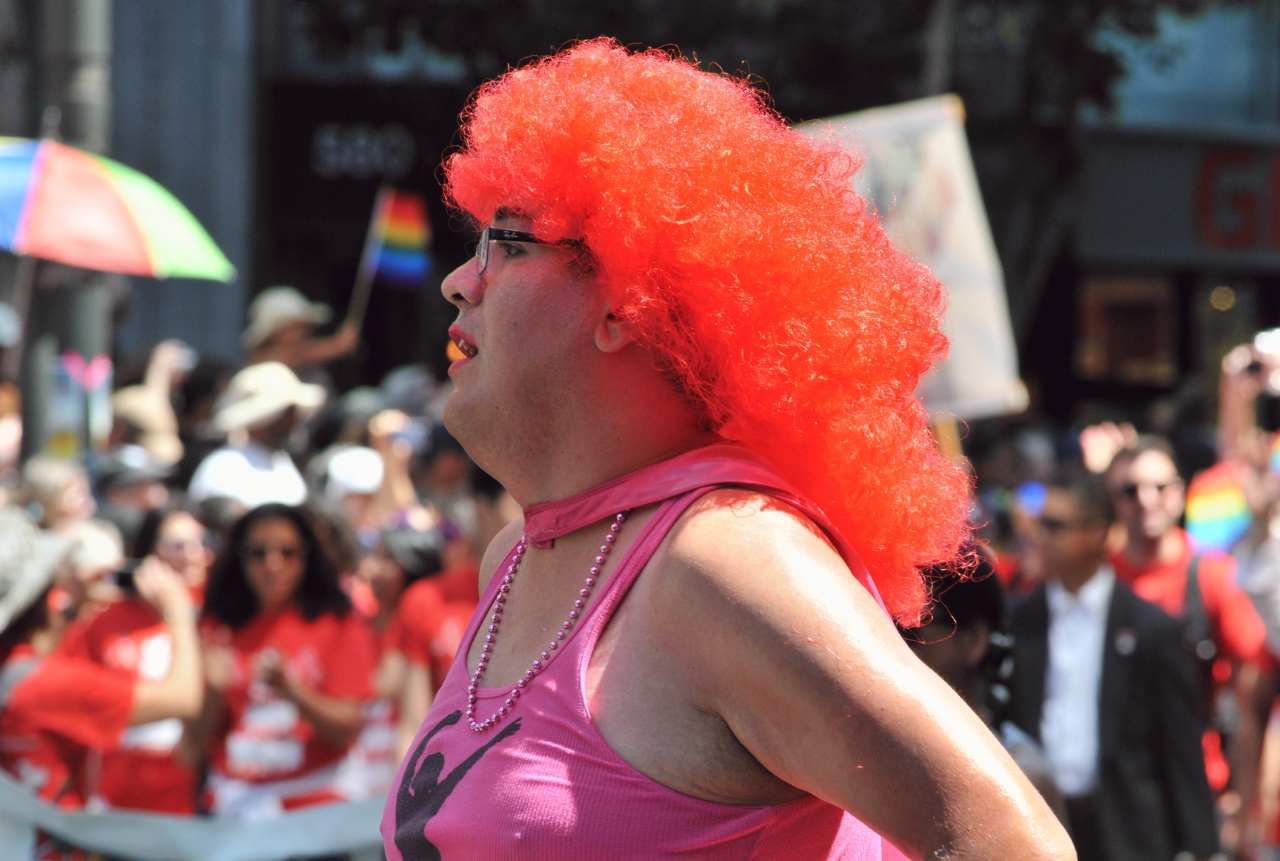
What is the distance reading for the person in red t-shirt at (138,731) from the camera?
4.53 m

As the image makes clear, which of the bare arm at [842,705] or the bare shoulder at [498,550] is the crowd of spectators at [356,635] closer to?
the bare shoulder at [498,550]

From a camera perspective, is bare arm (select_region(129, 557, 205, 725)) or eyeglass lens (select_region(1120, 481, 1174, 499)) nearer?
bare arm (select_region(129, 557, 205, 725))

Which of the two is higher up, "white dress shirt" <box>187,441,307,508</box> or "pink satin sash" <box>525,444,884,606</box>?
"pink satin sash" <box>525,444,884,606</box>

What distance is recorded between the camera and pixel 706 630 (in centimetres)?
155

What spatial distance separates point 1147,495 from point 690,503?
4520mm

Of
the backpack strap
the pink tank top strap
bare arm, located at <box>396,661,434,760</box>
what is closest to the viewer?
the pink tank top strap

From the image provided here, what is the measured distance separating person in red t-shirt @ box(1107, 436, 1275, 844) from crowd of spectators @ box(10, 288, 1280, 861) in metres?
0.01

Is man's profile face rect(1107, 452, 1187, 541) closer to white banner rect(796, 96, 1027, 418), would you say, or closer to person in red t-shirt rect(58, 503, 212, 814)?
white banner rect(796, 96, 1027, 418)

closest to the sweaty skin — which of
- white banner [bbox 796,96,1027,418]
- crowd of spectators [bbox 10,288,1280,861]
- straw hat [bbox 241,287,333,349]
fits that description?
crowd of spectators [bbox 10,288,1280,861]

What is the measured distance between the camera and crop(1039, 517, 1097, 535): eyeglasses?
545cm

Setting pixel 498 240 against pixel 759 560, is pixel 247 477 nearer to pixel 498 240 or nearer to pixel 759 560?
pixel 498 240

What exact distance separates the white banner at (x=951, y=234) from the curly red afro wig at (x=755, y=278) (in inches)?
181

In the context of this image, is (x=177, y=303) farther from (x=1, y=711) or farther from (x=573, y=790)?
(x=573, y=790)

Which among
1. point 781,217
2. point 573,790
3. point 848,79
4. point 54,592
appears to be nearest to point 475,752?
point 573,790
